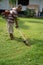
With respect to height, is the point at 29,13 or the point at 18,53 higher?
the point at 18,53

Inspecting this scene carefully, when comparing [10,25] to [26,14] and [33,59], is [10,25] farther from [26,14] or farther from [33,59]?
[26,14]

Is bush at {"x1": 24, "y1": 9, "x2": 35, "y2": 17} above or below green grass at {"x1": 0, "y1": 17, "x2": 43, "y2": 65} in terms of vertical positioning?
below

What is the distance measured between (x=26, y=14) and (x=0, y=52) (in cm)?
2103

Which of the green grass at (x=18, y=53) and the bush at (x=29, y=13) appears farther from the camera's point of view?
the bush at (x=29, y=13)

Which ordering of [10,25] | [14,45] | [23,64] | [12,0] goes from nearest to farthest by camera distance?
[23,64] < [14,45] < [10,25] < [12,0]

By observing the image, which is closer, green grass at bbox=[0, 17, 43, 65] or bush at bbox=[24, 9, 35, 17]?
green grass at bbox=[0, 17, 43, 65]

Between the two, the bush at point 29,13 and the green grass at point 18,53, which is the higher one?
the green grass at point 18,53

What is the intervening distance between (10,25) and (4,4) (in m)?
22.9

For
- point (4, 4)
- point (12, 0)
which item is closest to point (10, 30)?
point (12, 0)

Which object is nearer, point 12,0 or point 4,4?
point 12,0

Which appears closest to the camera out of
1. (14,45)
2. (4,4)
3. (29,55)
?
(29,55)

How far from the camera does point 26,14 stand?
3055 centimetres

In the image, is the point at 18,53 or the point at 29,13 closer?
the point at 18,53

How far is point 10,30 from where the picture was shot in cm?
1266
